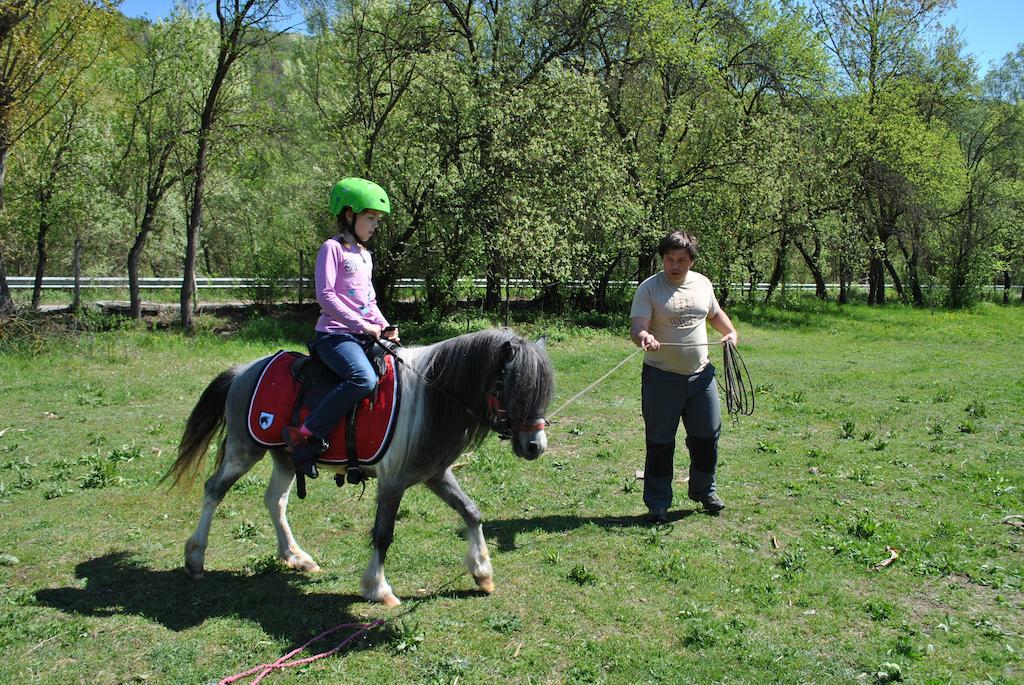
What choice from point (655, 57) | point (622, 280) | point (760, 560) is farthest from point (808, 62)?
point (760, 560)

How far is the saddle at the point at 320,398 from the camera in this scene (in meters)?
4.84

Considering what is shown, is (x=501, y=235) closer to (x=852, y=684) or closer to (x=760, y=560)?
(x=760, y=560)

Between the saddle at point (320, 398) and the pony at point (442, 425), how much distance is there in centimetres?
8

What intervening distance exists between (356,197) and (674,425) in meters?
3.39

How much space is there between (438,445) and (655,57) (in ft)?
67.7

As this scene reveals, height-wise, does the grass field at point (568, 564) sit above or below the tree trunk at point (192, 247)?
below

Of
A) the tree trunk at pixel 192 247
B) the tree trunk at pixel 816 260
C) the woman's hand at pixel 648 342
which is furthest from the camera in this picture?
the tree trunk at pixel 816 260

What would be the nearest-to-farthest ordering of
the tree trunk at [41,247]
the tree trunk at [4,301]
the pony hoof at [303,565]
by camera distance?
1. the pony hoof at [303,565]
2. the tree trunk at [4,301]
3. the tree trunk at [41,247]

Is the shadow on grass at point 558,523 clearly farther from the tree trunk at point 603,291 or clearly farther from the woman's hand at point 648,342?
the tree trunk at point 603,291

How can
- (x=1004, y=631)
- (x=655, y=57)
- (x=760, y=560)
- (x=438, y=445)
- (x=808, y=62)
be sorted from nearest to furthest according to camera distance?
(x=1004, y=631)
(x=438, y=445)
(x=760, y=560)
(x=655, y=57)
(x=808, y=62)

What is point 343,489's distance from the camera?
730 cm

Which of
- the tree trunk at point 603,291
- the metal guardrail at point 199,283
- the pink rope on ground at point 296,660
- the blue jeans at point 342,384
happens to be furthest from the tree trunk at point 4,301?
the tree trunk at point 603,291

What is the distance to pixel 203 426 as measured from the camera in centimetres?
566

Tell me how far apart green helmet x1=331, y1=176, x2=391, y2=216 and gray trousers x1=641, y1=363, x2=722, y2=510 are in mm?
2923
